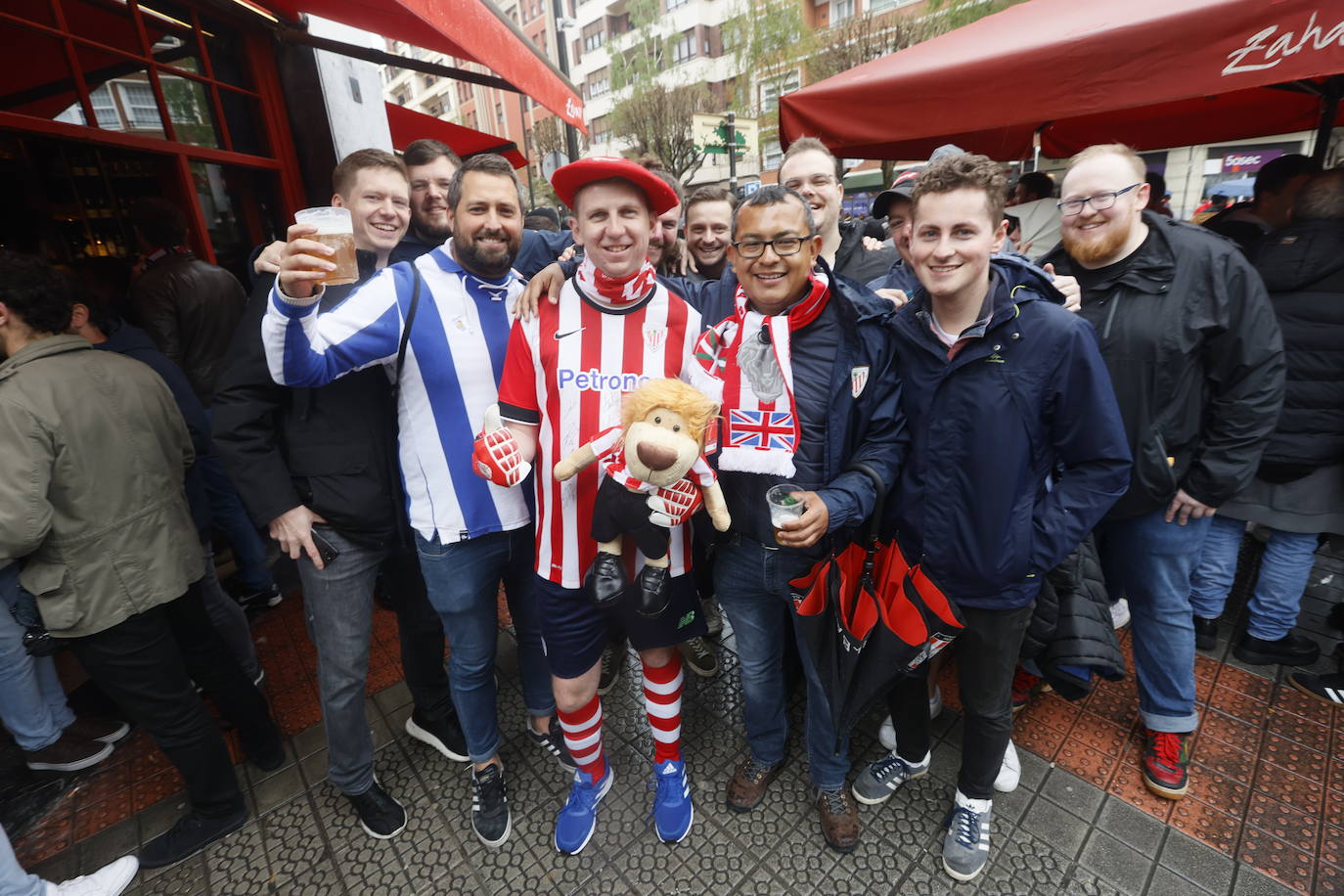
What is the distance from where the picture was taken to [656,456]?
5.72 feet

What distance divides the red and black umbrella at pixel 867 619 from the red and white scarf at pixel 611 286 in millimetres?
995

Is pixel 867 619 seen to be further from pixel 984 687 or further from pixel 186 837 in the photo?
pixel 186 837

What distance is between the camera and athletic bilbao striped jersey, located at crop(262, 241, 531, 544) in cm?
214

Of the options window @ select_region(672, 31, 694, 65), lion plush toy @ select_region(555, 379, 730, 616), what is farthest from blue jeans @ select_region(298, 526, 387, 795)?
window @ select_region(672, 31, 694, 65)

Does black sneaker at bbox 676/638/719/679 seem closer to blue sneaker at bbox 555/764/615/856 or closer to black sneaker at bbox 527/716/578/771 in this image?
black sneaker at bbox 527/716/578/771

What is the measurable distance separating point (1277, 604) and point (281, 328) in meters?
4.86

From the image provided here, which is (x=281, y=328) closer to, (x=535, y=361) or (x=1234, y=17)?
(x=535, y=361)

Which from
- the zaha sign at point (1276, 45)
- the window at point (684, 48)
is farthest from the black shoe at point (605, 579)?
the window at point (684, 48)

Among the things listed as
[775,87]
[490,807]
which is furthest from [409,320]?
[775,87]

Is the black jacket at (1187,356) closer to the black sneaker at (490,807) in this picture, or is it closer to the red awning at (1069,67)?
the red awning at (1069,67)

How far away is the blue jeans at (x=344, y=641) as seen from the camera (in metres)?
2.38

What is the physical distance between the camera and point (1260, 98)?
4781 millimetres

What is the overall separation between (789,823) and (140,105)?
5709 millimetres

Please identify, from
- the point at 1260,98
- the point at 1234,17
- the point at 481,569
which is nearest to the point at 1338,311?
the point at 1234,17
